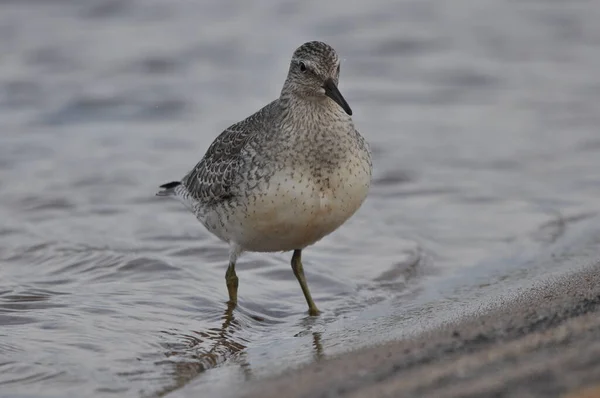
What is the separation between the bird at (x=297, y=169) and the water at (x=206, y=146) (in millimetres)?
688

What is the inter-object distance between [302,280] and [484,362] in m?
3.49

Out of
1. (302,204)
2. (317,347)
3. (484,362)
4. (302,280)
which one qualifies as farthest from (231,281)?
(484,362)

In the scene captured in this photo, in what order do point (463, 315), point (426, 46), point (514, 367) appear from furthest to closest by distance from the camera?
point (426, 46)
point (463, 315)
point (514, 367)

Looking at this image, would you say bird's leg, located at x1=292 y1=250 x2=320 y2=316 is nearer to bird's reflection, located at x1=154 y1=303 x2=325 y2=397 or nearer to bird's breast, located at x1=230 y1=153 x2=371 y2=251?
bird's reflection, located at x1=154 y1=303 x2=325 y2=397

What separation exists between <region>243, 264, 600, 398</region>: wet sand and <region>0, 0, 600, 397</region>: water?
680 millimetres

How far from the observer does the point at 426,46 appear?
15703 millimetres

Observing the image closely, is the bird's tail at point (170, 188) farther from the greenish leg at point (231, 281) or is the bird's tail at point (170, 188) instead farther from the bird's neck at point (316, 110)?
the bird's neck at point (316, 110)

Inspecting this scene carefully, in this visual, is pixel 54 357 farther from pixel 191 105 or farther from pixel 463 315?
pixel 191 105

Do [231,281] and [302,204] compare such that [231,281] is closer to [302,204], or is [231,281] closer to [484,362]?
[302,204]

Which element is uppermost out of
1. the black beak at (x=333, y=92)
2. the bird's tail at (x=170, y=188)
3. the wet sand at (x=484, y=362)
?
the black beak at (x=333, y=92)

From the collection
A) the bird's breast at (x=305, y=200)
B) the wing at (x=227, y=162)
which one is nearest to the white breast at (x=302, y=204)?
the bird's breast at (x=305, y=200)

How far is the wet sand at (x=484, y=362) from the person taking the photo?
4.50 m

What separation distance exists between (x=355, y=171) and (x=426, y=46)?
28.5ft

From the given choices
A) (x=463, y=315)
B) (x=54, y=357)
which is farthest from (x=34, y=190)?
(x=463, y=315)
